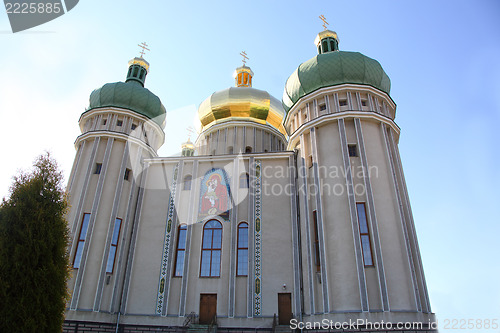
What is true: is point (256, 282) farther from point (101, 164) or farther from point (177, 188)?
point (101, 164)

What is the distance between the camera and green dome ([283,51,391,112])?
18.9 meters

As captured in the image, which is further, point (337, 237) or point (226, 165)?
point (226, 165)

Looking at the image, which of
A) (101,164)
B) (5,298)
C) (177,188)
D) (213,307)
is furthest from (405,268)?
(101,164)

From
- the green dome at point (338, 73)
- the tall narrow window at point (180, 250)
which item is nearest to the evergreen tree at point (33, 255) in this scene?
the tall narrow window at point (180, 250)

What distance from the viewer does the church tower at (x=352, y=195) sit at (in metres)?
14.4

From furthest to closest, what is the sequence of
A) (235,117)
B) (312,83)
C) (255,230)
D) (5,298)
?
(235,117)
(312,83)
(255,230)
(5,298)

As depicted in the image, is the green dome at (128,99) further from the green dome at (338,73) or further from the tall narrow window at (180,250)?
the green dome at (338,73)

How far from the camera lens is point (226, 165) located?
20156mm

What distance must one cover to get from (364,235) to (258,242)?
200 inches

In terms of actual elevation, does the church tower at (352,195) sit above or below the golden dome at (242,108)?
below

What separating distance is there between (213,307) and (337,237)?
6.61 m

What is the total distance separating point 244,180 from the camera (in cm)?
1967

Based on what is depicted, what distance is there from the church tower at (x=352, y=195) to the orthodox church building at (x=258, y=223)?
56mm

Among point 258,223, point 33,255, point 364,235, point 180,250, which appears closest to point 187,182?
point 180,250
